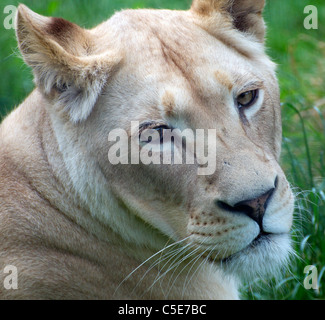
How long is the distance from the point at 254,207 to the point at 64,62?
114cm

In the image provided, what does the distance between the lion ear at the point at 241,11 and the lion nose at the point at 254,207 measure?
44.7 inches

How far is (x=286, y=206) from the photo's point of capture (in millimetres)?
2924

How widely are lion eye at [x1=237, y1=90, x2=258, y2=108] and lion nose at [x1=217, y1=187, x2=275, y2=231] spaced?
0.53 metres

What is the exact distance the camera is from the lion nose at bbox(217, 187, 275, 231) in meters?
2.71

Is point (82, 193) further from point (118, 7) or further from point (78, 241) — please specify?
point (118, 7)

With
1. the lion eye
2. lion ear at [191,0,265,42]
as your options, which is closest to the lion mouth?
the lion eye

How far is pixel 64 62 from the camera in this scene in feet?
9.46

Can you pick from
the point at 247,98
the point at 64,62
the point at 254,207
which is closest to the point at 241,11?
the point at 247,98

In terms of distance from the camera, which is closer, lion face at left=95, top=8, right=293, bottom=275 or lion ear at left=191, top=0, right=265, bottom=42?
lion face at left=95, top=8, right=293, bottom=275

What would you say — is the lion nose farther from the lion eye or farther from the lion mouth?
the lion eye

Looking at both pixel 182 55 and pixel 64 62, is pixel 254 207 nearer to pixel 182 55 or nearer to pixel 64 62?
pixel 182 55

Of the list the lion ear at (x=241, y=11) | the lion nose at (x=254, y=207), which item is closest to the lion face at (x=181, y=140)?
the lion nose at (x=254, y=207)

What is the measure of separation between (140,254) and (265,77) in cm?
120

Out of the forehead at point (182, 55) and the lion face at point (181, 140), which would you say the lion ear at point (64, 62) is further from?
the forehead at point (182, 55)
